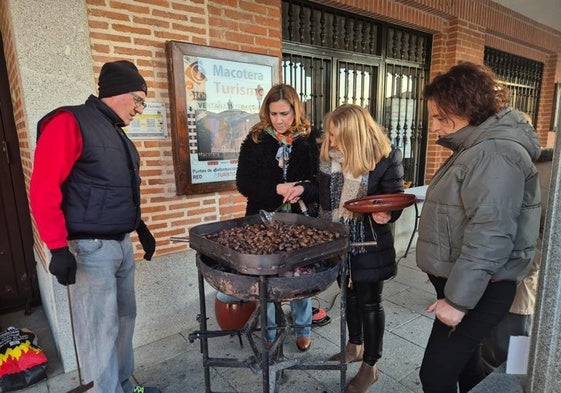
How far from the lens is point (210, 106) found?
10.4ft

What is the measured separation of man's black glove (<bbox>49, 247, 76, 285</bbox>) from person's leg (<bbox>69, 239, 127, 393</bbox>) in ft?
0.48

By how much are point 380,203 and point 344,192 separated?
1.01ft

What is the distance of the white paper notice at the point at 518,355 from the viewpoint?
1640 mm

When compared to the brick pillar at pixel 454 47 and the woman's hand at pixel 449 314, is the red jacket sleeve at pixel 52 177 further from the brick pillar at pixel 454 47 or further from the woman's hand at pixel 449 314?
the brick pillar at pixel 454 47

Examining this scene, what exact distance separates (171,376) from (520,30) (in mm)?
7550

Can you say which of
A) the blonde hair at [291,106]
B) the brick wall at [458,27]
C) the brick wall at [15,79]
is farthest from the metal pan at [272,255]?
the brick wall at [458,27]

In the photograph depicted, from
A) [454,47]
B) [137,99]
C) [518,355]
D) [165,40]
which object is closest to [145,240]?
[137,99]

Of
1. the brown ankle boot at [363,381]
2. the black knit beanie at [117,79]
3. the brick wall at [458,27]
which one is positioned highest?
the brick wall at [458,27]

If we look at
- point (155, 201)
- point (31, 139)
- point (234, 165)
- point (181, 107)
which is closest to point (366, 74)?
point (234, 165)

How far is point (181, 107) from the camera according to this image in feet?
9.75

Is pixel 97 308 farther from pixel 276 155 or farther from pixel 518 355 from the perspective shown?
pixel 518 355

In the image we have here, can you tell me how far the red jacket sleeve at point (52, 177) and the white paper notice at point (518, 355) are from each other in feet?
7.22

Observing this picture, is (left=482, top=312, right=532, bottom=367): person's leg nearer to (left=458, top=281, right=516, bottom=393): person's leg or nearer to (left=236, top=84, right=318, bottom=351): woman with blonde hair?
(left=458, top=281, right=516, bottom=393): person's leg

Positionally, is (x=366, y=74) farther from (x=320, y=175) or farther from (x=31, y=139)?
(x=31, y=139)
